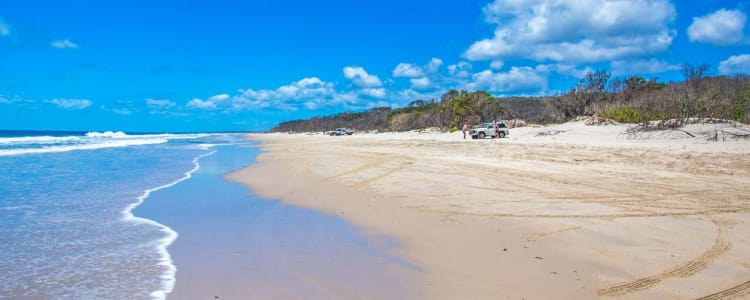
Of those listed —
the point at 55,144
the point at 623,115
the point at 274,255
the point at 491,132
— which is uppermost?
the point at 623,115

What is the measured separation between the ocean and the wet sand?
0.05 feet

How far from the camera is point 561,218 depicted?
26.2 feet

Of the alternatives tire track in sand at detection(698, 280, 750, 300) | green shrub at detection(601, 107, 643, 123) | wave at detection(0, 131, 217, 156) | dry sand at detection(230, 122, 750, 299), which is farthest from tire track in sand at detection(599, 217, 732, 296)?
wave at detection(0, 131, 217, 156)

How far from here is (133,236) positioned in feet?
24.5

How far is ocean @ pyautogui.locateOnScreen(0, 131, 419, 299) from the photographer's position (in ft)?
16.6

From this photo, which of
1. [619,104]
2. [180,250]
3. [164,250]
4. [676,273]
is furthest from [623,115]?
[164,250]

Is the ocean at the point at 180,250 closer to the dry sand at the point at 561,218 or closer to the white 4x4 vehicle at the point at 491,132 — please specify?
the dry sand at the point at 561,218

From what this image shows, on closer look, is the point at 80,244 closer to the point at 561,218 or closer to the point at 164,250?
the point at 164,250

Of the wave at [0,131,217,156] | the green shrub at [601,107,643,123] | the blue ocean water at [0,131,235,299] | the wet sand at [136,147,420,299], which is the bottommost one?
the wet sand at [136,147,420,299]

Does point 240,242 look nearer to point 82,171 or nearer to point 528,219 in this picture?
point 528,219

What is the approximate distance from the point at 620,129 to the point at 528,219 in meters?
23.8

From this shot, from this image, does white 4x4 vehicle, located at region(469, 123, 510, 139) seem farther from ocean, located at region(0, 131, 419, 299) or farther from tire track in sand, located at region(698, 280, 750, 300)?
tire track in sand, located at region(698, 280, 750, 300)

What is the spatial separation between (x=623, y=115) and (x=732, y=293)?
111 feet

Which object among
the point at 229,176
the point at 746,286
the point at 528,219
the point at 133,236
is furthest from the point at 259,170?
the point at 746,286
